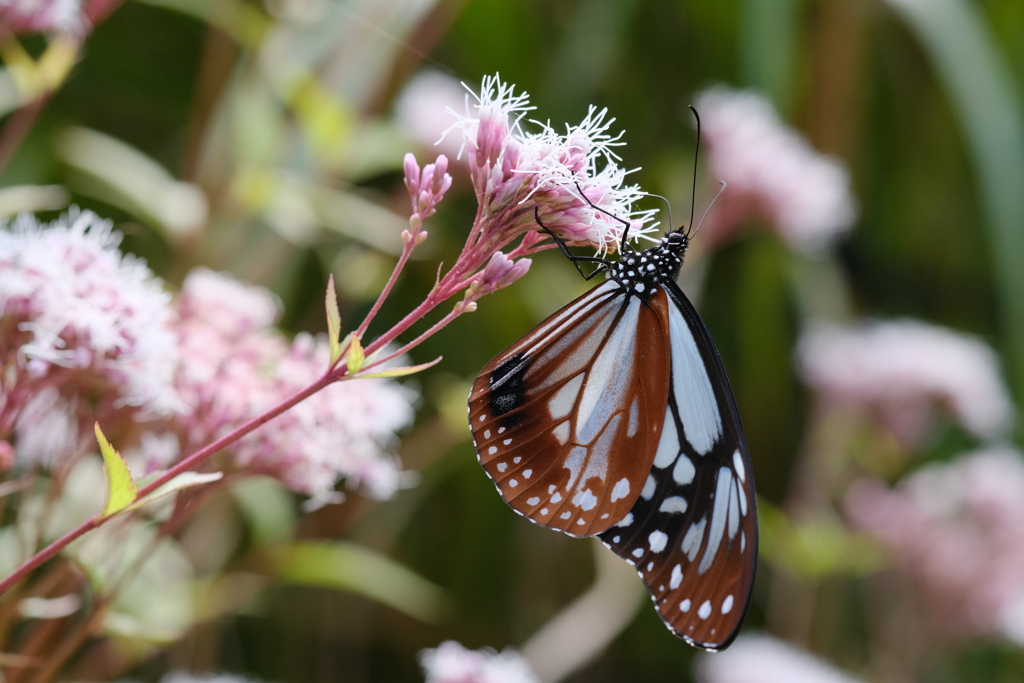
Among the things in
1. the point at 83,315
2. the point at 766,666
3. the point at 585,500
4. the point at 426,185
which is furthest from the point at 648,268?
the point at 766,666

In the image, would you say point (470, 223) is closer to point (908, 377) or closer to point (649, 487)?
point (649, 487)

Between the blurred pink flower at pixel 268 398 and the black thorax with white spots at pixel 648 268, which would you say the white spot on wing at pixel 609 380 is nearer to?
the black thorax with white spots at pixel 648 268

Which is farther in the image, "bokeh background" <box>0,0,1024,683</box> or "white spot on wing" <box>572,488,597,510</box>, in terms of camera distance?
"bokeh background" <box>0,0,1024,683</box>

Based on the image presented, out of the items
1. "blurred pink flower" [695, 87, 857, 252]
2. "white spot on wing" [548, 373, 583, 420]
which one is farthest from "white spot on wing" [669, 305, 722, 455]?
"blurred pink flower" [695, 87, 857, 252]

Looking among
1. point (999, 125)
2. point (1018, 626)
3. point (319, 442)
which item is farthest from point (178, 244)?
point (1018, 626)

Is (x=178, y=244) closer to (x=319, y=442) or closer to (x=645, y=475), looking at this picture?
(x=319, y=442)

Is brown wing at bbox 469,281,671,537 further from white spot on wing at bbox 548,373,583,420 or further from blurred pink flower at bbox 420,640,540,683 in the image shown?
blurred pink flower at bbox 420,640,540,683
